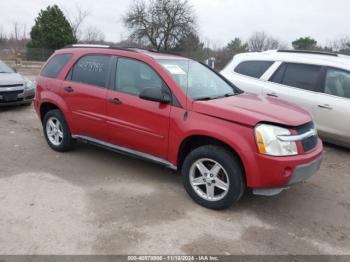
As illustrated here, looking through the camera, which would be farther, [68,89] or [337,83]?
[337,83]

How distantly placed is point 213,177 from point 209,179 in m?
0.05

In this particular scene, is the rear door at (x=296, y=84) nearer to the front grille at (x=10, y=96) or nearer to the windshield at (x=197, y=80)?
the windshield at (x=197, y=80)

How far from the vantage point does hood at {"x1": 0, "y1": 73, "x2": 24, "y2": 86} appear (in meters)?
8.91

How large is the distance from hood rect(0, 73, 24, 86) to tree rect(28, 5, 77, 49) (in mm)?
29068

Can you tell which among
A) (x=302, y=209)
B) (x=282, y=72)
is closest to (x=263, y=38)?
(x=282, y=72)

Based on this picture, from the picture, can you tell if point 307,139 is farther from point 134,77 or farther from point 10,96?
point 10,96

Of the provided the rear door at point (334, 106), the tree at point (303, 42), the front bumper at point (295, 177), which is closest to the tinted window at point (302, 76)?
the rear door at point (334, 106)

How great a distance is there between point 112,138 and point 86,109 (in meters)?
0.63

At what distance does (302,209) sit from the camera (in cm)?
430

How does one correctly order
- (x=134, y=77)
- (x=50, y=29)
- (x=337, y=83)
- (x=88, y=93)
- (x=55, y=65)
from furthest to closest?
(x=50, y=29), (x=337, y=83), (x=55, y=65), (x=88, y=93), (x=134, y=77)

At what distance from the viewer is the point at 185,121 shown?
420cm

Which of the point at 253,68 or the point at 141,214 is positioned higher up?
the point at 253,68

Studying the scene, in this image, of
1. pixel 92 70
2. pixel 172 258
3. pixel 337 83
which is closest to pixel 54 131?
pixel 92 70

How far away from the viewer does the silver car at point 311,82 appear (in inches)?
247
